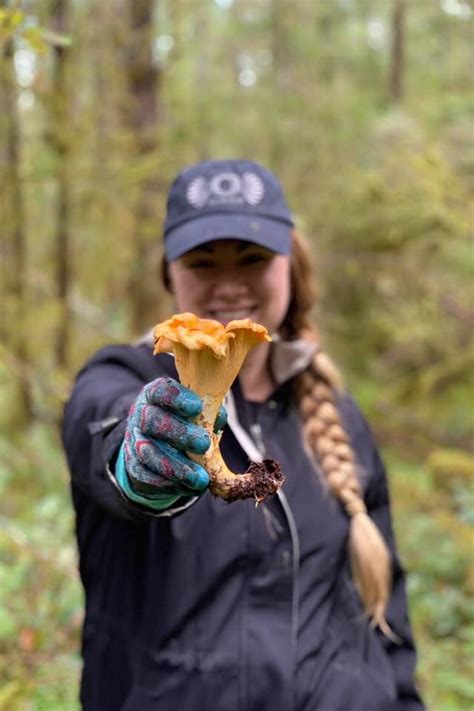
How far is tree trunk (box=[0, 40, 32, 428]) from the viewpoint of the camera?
4934mm

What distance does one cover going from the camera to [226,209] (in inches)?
90.4

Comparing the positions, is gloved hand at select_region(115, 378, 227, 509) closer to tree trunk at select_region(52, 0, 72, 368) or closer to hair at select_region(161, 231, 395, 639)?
hair at select_region(161, 231, 395, 639)

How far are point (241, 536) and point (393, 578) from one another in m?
0.93

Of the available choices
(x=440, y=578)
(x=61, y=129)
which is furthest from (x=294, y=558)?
(x=440, y=578)

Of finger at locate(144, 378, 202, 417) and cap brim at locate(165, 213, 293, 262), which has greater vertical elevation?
cap brim at locate(165, 213, 293, 262)

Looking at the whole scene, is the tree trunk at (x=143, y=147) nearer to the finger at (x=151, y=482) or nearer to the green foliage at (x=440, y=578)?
the green foliage at (x=440, y=578)

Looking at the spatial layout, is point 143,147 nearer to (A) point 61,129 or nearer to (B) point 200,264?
(A) point 61,129

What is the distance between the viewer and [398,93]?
15.7 m

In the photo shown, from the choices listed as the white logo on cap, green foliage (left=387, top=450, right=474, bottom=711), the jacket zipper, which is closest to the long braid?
the jacket zipper

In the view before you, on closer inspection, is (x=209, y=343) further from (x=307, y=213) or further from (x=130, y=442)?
(x=307, y=213)

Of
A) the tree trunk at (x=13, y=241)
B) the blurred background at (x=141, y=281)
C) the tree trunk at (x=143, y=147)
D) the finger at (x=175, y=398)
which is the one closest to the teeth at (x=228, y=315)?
the finger at (x=175, y=398)

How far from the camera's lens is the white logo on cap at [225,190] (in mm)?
2324

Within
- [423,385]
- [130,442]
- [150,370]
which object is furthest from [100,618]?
[423,385]

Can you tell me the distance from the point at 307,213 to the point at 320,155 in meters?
2.82
